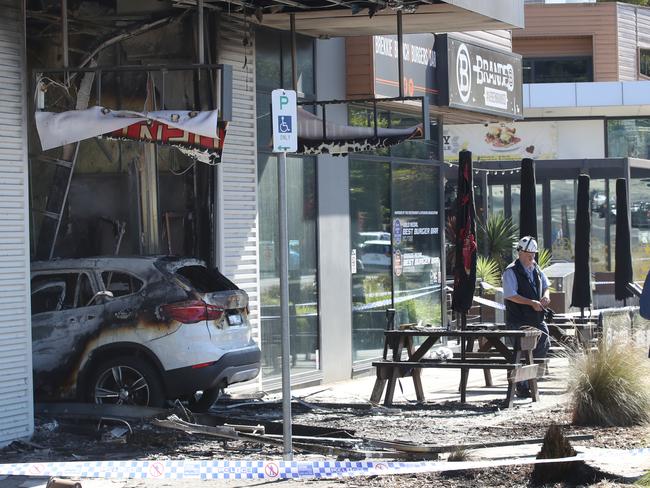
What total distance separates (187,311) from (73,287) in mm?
1316

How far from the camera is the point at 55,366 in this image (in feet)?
39.8

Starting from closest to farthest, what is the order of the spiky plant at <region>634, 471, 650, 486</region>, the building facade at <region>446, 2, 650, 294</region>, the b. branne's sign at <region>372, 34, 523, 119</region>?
the spiky plant at <region>634, 471, 650, 486</region>, the b. branne's sign at <region>372, 34, 523, 119</region>, the building facade at <region>446, 2, 650, 294</region>

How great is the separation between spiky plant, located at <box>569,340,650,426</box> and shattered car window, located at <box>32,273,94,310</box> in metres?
5.00

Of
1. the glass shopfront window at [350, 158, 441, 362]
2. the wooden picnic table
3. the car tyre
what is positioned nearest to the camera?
the car tyre

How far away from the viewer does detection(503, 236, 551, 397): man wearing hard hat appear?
1424 centimetres

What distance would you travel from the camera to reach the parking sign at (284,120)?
888 centimetres

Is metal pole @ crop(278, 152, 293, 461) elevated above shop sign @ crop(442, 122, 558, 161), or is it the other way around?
shop sign @ crop(442, 122, 558, 161)

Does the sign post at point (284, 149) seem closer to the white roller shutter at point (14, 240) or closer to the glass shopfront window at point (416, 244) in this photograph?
the white roller shutter at point (14, 240)

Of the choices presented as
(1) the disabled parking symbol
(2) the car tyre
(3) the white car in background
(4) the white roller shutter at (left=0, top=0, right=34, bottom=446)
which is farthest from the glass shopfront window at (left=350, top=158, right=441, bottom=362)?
(1) the disabled parking symbol

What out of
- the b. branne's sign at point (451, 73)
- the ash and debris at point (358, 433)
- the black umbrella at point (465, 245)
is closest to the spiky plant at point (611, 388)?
the ash and debris at point (358, 433)

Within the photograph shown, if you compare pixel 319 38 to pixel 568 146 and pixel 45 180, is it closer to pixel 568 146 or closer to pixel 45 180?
pixel 45 180

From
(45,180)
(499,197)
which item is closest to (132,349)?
(45,180)

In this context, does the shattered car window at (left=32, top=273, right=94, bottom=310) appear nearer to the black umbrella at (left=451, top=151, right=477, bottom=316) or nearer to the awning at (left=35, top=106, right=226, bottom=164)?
the awning at (left=35, top=106, right=226, bottom=164)

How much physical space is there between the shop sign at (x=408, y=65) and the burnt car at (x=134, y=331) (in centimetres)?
579
